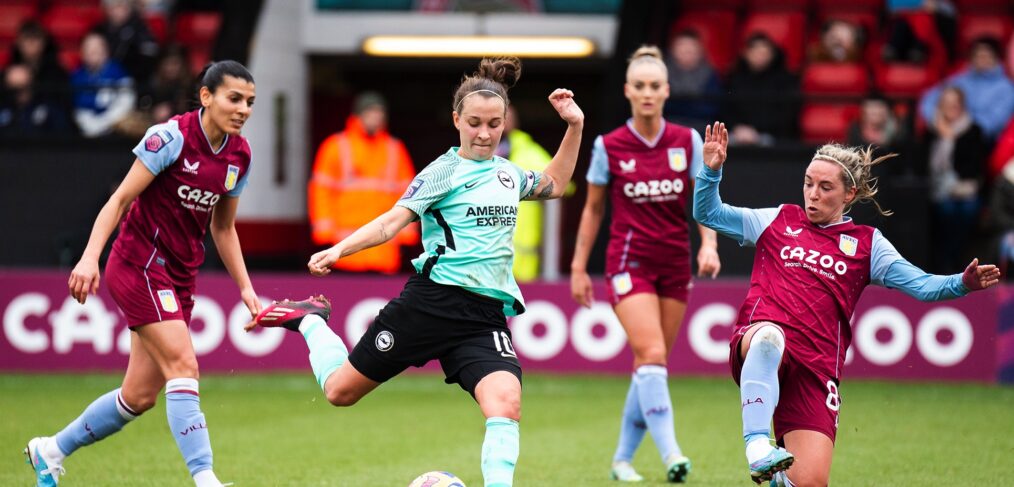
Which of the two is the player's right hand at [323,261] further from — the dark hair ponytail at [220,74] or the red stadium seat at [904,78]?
the red stadium seat at [904,78]

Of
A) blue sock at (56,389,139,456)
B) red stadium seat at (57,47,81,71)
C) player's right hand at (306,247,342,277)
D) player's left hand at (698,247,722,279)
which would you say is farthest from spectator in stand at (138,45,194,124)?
player's right hand at (306,247,342,277)

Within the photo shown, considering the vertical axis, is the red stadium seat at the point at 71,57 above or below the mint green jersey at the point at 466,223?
above

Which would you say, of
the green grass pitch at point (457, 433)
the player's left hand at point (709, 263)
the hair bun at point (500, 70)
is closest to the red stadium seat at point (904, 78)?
the green grass pitch at point (457, 433)

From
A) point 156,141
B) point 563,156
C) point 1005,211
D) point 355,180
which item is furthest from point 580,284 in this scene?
point 355,180

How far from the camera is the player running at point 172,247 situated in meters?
6.46

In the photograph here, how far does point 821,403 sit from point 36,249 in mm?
9557

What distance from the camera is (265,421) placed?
1010cm

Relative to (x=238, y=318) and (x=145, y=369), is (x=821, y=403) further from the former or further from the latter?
(x=238, y=318)

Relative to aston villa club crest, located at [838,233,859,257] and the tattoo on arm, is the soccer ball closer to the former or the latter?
the tattoo on arm

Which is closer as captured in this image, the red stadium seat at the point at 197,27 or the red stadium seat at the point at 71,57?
the red stadium seat at the point at 197,27

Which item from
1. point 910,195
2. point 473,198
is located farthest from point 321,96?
point 473,198

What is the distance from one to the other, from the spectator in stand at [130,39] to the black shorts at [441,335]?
29.1ft

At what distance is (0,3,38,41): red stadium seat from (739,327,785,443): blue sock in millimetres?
12415

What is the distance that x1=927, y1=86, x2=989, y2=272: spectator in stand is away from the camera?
12.7 meters
